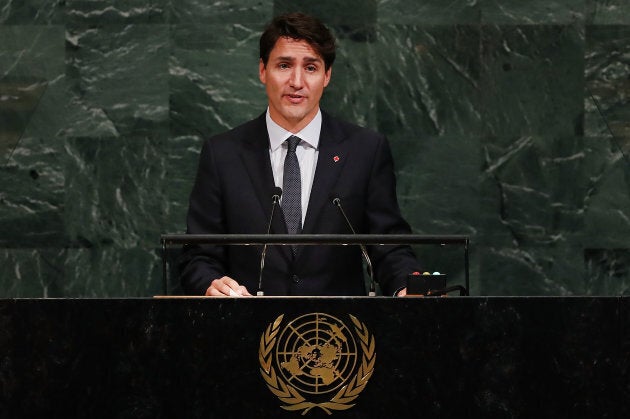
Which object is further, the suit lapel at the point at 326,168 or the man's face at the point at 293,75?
the man's face at the point at 293,75

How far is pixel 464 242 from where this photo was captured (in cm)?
335

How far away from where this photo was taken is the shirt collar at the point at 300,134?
420 centimetres

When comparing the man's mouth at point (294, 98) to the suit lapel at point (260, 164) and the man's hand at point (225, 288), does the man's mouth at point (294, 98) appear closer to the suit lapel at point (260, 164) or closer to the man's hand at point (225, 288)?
the suit lapel at point (260, 164)

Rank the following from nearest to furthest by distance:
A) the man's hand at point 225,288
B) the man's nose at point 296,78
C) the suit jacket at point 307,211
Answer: the man's hand at point 225,288
the suit jacket at point 307,211
the man's nose at point 296,78

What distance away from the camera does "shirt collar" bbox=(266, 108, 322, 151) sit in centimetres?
420

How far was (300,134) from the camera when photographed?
13.8 ft

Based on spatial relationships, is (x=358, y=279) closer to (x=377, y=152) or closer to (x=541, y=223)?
(x=377, y=152)

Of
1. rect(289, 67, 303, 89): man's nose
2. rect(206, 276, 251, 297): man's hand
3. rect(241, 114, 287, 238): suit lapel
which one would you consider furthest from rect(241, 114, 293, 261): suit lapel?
rect(206, 276, 251, 297): man's hand

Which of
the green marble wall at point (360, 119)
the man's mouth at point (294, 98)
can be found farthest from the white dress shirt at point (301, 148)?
the green marble wall at point (360, 119)
